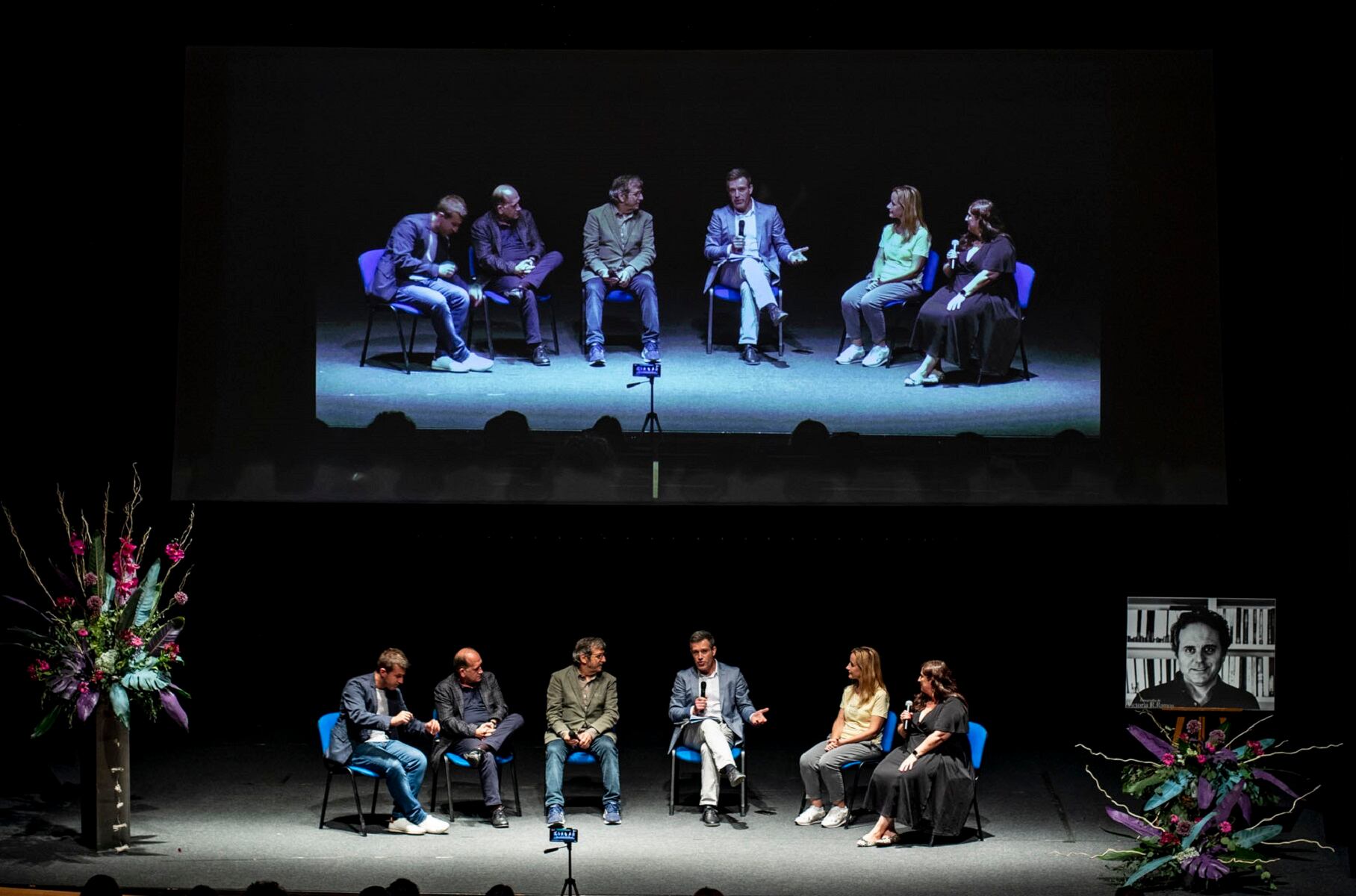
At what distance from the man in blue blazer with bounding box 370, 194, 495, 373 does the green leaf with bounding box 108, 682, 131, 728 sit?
97.4 inches

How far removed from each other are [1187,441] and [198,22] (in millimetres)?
5739

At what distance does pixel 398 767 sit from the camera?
708cm

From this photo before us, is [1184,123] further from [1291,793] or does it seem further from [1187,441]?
[1291,793]

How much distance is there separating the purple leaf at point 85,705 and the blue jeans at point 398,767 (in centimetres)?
117

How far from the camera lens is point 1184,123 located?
8.23m

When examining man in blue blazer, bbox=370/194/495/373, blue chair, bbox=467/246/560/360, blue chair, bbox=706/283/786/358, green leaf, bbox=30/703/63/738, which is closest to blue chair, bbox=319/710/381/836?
green leaf, bbox=30/703/63/738

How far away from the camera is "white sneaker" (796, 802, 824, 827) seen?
7320mm

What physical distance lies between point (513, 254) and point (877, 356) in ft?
6.68

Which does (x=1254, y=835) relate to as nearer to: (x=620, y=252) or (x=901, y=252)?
(x=901, y=252)

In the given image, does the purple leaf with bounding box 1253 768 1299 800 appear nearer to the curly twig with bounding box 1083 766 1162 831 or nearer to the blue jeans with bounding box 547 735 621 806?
the curly twig with bounding box 1083 766 1162 831

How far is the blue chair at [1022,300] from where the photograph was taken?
828cm

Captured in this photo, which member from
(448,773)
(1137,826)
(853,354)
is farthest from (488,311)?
(1137,826)

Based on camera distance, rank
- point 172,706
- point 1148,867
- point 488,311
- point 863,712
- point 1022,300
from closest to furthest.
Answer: point 1148,867, point 172,706, point 863,712, point 1022,300, point 488,311

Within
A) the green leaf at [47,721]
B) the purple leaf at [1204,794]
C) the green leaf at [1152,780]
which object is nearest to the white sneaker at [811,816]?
the green leaf at [1152,780]
